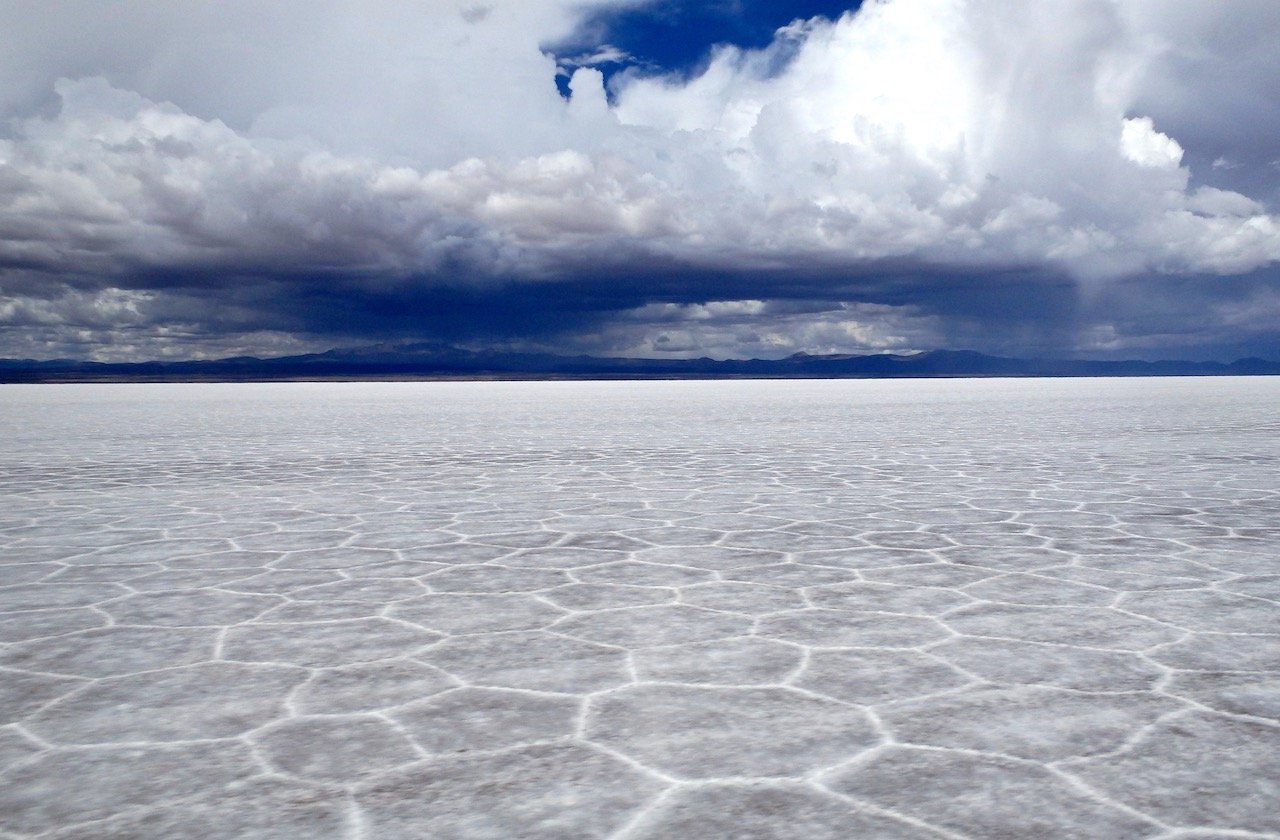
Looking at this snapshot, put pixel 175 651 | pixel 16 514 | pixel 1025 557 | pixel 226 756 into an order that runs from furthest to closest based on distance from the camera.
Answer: pixel 16 514
pixel 1025 557
pixel 175 651
pixel 226 756

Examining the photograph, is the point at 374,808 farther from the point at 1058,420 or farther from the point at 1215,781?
the point at 1058,420

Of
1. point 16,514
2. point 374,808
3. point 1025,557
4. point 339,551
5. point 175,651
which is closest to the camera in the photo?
point 374,808

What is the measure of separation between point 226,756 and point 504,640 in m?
1.06

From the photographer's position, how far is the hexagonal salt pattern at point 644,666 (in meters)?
1.99

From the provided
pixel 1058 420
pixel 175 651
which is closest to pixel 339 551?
pixel 175 651

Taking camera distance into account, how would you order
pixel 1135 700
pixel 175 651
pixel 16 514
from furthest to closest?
pixel 16 514 → pixel 175 651 → pixel 1135 700

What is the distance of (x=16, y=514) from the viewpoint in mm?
6195

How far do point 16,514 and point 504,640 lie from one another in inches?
184

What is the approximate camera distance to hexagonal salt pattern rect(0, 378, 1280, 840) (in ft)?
6.51

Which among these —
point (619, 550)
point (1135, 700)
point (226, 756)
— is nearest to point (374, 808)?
point (226, 756)

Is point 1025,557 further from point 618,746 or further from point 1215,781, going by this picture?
point 618,746

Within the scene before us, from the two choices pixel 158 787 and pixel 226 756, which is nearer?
pixel 158 787

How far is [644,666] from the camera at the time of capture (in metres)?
2.87

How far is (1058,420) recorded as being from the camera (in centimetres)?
1750
